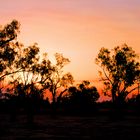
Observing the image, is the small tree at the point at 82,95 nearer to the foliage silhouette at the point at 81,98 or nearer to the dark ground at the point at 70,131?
the foliage silhouette at the point at 81,98

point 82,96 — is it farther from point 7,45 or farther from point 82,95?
point 7,45

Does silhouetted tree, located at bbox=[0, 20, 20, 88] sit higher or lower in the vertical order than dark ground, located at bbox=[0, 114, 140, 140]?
higher

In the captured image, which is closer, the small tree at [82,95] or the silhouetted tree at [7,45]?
the silhouetted tree at [7,45]

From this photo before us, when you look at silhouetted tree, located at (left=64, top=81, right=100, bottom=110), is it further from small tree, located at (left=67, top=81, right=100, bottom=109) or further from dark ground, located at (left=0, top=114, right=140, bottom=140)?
dark ground, located at (left=0, top=114, right=140, bottom=140)

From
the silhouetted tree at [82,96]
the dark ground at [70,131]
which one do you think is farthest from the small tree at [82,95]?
the dark ground at [70,131]

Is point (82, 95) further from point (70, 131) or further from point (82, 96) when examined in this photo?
point (70, 131)

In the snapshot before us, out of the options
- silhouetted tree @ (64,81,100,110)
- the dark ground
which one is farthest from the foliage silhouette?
the dark ground

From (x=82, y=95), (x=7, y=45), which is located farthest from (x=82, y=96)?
(x=7, y=45)

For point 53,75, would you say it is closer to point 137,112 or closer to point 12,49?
point 137,112

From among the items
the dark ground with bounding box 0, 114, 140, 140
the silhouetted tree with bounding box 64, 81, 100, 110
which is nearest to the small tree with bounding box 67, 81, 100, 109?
the silhouetted tree with bounding box 64, 81, 100, 110

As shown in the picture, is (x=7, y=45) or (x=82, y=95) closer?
(x=7, y=45)

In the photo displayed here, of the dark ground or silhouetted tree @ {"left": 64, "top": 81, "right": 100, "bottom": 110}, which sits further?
silhouetted tree @ {"left": 64, "top": 81, "right": 100, "bottom": 110}

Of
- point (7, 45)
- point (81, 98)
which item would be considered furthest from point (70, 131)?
point (81, 98)

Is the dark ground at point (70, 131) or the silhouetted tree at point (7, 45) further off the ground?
the silhouetted tree at point (7, 45)
